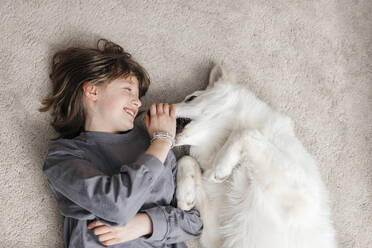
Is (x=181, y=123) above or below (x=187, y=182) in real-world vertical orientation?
above

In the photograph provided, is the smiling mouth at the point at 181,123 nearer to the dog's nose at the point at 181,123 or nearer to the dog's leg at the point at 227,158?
the dog's nose at the point at 181,123

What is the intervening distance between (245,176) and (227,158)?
0.14 metres

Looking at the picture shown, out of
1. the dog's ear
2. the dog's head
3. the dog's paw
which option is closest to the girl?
the dog's head

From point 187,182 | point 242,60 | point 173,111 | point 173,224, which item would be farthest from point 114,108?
point 242,60

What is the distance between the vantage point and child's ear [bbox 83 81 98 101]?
1836 millimetres

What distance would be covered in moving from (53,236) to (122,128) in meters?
0.74

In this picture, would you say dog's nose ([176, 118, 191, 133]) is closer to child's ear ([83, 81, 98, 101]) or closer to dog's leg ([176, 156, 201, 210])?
dog's leg ([176, 156, 201, 210])

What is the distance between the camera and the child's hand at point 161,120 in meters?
1.81

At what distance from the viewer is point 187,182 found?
6.31ft

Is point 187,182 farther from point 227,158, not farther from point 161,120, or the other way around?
point 161,120

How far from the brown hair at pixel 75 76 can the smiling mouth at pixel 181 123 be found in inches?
14.8

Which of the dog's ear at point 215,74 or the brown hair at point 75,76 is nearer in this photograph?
the brown hair at point 75,76

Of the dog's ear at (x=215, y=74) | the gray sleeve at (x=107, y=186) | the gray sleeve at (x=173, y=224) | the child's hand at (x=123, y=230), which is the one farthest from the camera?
the dog's ear at (x=215, y=74)

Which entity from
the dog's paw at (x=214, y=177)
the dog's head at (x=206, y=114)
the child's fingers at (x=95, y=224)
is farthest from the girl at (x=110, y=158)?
the dog's paw at (x=214, y=177)
